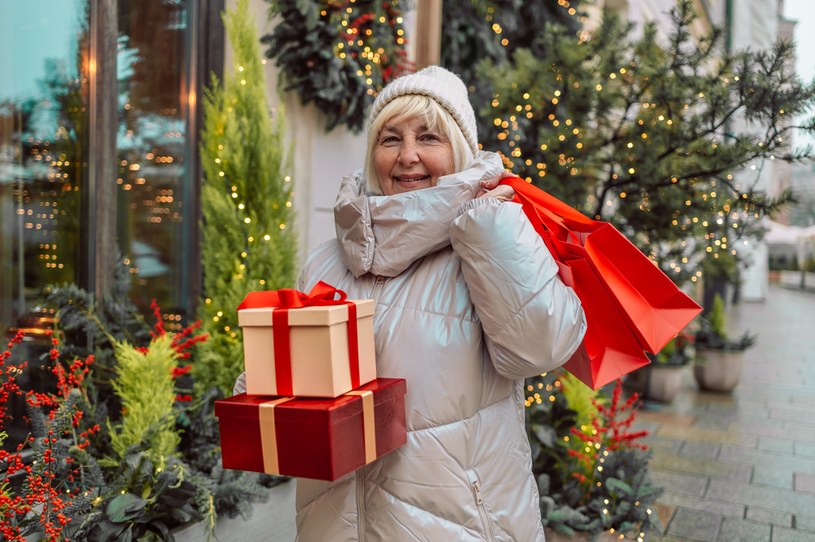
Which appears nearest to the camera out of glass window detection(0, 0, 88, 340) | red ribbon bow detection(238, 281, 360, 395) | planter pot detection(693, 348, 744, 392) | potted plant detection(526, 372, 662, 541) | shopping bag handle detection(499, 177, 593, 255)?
red ribbon bow detection(238, 281, 360, 395)

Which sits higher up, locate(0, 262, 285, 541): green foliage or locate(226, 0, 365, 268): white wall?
locate(226, 0, 365, 268): white wall

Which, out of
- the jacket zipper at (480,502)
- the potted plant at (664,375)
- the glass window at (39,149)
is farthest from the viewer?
the potted plant at (664,375)

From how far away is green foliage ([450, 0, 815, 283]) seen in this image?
330cm

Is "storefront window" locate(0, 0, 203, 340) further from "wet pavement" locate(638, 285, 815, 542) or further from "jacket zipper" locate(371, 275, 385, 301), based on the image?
"wet pavement" locate(638, 285, 815, 542)

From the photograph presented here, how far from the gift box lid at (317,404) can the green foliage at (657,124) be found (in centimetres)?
263

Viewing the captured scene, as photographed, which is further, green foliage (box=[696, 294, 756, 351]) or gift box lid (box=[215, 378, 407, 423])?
green foliage (box=[696, 294, 756, 351])

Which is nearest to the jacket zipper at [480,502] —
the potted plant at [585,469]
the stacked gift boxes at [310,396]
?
the stacked gift boxes at [310,396]

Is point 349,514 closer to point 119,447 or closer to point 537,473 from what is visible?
point 119,447

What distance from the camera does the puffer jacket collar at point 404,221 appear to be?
5.39 ft

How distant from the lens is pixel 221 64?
157 inches

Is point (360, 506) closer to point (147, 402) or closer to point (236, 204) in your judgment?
point (147, 402)

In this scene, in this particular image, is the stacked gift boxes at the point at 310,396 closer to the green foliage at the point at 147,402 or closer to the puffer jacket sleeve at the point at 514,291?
the puffer jacket sleeve at the point at 514,291

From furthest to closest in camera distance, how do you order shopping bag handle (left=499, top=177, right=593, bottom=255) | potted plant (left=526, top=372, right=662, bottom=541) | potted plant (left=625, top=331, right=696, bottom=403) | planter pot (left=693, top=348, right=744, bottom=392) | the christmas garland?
planter pot (left=693, top=348, right=744, bottom=392) < potted plant (left=625, top=331, right=696, bottom=403) < the christmas garland < potted plant (left=526, top=372, right=662, bottom=541) < shopping bag handle (left=499, top=177, right=593, bottom=255)

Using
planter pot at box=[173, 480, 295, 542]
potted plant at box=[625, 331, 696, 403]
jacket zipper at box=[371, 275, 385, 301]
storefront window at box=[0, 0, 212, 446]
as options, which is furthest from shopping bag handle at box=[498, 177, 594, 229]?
potted plant at box=[625, 331, 696, 403]
